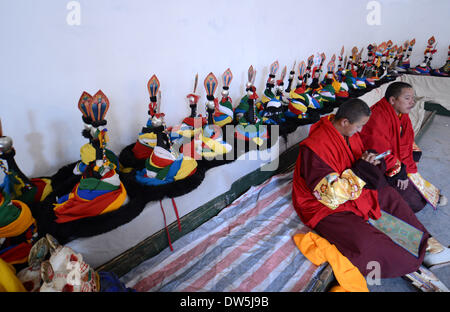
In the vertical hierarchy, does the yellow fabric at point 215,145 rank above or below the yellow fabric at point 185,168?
above

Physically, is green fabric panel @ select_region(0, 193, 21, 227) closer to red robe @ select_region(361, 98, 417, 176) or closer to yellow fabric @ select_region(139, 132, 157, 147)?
yellow fabric @ select_region(139, 132, 157, 147)

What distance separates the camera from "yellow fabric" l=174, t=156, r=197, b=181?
1431mm

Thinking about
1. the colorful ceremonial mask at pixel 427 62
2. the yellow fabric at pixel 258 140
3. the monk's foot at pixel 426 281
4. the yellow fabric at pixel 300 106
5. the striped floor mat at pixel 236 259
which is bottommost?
the monk's foot at pixel 426 281

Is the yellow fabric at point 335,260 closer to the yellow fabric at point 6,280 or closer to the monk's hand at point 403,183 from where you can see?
the monk's hand at point 403,183

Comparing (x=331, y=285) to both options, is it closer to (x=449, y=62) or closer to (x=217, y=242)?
(x=217, y=242)

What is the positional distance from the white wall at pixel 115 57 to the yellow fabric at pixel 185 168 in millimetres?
712

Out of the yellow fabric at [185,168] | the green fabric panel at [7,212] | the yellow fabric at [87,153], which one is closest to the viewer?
the green fabric panel at [7,212]

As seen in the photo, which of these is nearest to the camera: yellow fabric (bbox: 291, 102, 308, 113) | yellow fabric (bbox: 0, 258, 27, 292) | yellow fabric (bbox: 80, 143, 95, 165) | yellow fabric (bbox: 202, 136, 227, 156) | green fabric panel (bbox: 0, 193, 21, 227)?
yellow fabric (bbox: 0, 258, 27, 292)

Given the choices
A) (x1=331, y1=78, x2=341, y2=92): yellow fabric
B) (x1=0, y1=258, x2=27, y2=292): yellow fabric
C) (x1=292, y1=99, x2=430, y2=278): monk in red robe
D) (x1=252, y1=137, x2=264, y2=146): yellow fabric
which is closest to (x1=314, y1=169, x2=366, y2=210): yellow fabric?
(x1=292, y1=99, x2=430, y2=278): monk in red robe

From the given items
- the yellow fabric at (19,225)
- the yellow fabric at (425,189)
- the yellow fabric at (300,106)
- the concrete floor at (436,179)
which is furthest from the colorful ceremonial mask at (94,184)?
the yellow fabric at (425,189)

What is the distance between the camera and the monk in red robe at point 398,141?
1.90m

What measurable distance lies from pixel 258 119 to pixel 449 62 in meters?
5.73

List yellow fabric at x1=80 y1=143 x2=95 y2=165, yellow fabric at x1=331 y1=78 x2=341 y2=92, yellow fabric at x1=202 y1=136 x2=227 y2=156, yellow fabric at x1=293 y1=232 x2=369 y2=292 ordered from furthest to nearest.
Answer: yellow fabric at x1=331 y1=78 x2=341 y2=92 → yellow fabric at x1=202 y1=136 x2=227 y2=156 → yellow fabric at x1=293 y1=232 x2=369 y2=292 → yellow fabric at x1=80 y1=143 x2=95 y2=165

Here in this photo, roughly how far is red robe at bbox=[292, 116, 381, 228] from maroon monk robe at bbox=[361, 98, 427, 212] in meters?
0.37
